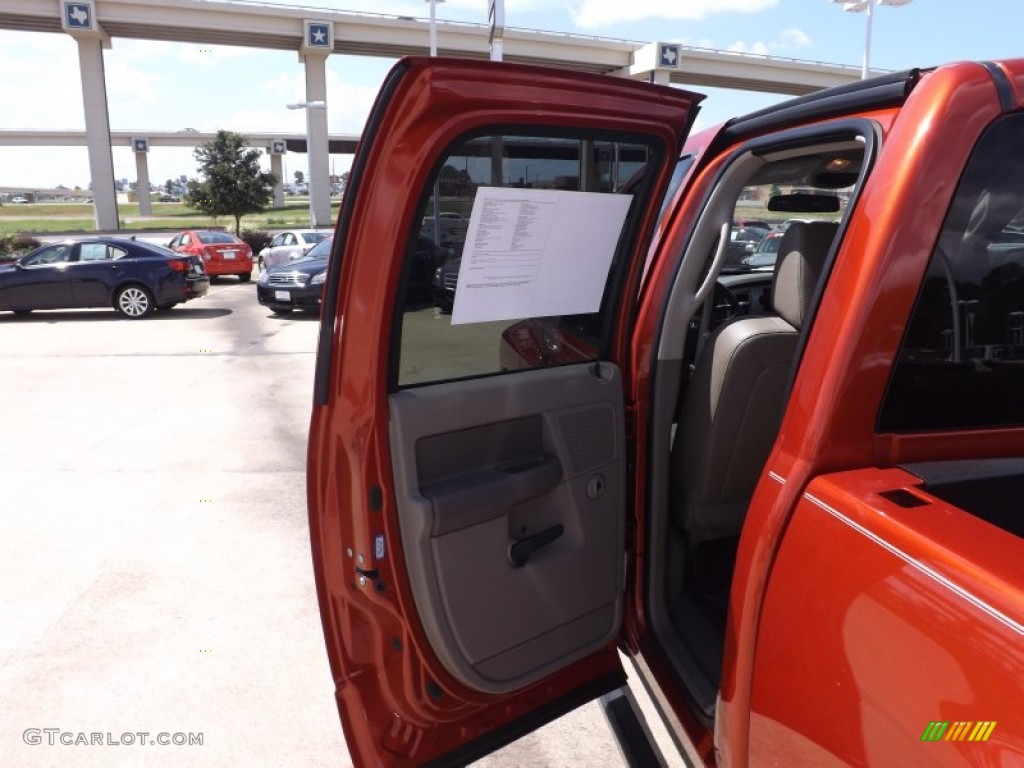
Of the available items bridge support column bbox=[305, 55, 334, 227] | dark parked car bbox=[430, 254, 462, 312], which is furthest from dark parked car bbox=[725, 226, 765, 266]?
bridge support column bbox=[305, 55, 334, 227]

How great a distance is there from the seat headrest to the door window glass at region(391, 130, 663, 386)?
18.9 inches

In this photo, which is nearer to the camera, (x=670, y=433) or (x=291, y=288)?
(x=670, y=433)

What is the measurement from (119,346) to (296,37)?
3031 centimetres

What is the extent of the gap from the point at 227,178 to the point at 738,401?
32681 mm

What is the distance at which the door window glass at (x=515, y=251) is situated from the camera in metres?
1.78

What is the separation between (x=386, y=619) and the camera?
188 cm

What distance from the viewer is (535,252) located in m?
1.98

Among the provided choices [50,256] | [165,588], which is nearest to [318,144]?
[50,256]

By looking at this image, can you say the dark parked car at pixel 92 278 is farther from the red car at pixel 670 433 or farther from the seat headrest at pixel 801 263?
the seat headrest at pixel 801 263

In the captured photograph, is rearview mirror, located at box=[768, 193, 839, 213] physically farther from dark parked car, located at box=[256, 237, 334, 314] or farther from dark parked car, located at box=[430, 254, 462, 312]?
dark parked car, located at box=[256, 237, 334, 314]

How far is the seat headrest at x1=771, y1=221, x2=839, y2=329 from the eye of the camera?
7.07 ft

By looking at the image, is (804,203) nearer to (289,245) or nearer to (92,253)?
(92,253)

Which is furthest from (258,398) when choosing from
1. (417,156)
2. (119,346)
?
(417,156)

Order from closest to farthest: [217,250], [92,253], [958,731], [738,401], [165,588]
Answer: [958,731] → [738,401] → [165,588] → [92,253] → [217,250]
